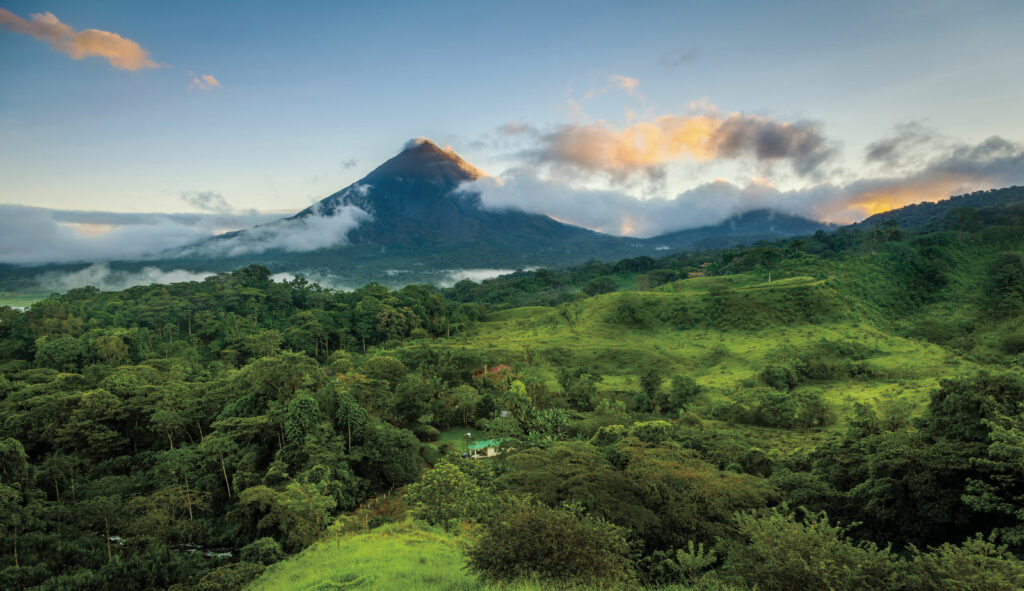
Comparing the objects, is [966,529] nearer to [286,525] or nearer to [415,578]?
[415,578]

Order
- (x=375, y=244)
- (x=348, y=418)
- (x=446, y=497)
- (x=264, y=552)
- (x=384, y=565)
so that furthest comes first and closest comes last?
(x=375, y=244) < (x=348, y=418) < (x=264, y=552) < (x=446, y=497) < (x=384, y=565)

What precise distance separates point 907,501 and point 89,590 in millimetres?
23215

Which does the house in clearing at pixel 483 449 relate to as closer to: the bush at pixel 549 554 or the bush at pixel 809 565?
the bush at pixel 549 554

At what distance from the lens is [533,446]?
65.7 ft

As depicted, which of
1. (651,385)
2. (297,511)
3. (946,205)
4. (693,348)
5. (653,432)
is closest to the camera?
(297,511)

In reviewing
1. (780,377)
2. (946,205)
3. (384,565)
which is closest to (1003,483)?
(384,565)

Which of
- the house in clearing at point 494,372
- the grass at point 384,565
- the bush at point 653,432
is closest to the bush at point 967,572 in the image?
the grass at point 384,565

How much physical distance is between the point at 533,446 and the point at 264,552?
11.1m

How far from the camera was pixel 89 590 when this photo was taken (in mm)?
13078

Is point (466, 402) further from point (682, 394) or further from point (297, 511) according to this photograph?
point (297, 511)

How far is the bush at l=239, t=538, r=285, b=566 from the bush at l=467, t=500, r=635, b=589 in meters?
11.6

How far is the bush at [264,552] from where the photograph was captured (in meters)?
15.0

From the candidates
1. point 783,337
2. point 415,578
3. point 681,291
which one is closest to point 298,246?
point 681,291

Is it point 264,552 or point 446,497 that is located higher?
point 446,497
